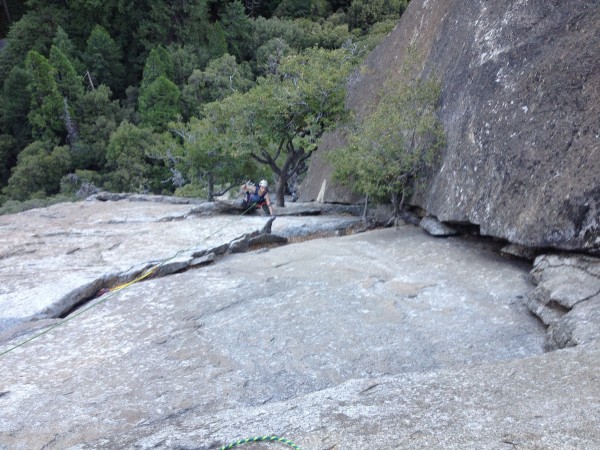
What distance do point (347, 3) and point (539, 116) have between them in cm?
4963

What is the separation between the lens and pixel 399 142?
1228 cm

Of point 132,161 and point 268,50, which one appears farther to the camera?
point 268,50

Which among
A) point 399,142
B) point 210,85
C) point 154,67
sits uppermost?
point 154,67

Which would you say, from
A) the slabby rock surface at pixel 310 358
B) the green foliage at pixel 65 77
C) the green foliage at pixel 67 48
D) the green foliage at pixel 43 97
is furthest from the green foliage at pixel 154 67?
the slabby rock surface at pixel 310 358

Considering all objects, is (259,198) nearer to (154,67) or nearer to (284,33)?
(154,67)

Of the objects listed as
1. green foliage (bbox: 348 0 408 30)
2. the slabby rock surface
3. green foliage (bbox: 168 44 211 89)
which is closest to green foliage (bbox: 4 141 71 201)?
green foliage (bbox: 168 44 211 89)

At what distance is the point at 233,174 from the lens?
2436cm

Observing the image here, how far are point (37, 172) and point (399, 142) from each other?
91.0 ft

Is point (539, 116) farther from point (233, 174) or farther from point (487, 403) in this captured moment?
point (233, 174)

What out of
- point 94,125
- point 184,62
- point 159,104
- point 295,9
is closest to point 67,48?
point 94,125

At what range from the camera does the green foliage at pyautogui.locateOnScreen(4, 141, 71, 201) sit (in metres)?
33.3

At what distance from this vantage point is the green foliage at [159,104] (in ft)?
Result: 124

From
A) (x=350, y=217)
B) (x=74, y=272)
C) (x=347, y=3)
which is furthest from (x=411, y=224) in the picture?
(x=347, y=3)

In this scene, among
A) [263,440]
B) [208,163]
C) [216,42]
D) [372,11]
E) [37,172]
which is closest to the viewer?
[263,440]
